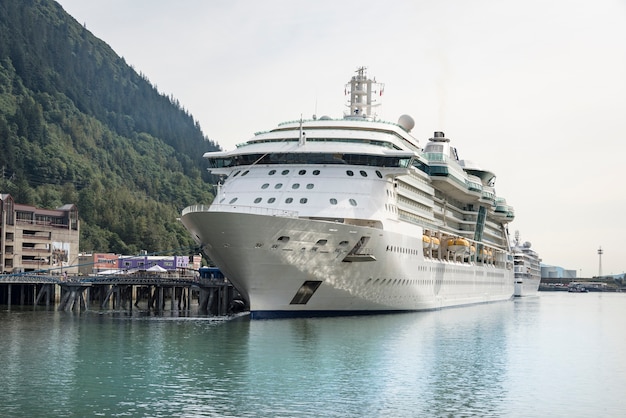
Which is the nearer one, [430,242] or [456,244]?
[430,242]

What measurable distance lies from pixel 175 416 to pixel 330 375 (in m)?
8.37

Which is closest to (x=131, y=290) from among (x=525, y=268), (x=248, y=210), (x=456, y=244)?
(x=456, y=244)

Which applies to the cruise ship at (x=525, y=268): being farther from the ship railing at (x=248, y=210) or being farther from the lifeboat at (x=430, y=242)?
the ship railing at (x=248, y=210)

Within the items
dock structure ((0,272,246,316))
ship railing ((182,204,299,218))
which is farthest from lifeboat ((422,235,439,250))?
dock structure ((0,272,246,316))

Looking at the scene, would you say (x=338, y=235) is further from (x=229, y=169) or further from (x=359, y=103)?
(x=359, y=103)

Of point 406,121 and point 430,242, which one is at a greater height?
point 406,121

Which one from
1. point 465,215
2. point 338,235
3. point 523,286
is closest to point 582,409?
point 338,235

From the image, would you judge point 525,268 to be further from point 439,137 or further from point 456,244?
point 456,244

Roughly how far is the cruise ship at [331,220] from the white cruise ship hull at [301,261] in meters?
→ 0.06

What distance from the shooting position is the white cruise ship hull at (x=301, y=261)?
151 ft

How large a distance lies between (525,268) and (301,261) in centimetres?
8750

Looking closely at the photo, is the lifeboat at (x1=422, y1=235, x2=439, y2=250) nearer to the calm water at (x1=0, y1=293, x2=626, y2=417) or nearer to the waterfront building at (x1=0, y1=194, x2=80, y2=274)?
the calm water at (x1=0, y1=293, x2=626, y2=417)

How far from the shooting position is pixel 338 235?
48031 millimetres

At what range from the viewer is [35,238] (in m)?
94.1
